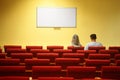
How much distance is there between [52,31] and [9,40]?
1932 millimetres

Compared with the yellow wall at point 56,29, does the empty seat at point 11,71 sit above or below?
below

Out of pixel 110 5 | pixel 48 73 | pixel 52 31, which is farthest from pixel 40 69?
pixel 110 5

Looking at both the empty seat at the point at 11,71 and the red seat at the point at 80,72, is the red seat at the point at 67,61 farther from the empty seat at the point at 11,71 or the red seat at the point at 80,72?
the empty seat at the point at 11,71

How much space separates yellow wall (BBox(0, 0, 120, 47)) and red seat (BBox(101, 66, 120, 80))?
6.17 m

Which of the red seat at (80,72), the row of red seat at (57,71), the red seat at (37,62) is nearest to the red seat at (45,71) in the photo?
the row of red seat at (57,71)

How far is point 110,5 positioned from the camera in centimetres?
1064

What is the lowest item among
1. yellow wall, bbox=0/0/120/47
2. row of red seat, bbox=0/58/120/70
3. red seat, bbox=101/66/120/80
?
red seat, bbox=101/66/120/80

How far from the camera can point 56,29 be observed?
10719 millimetres

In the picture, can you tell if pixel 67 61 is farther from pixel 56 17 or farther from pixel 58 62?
pixel 56 17

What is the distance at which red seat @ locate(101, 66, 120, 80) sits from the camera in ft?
15.2

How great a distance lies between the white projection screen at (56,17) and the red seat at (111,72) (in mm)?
6189

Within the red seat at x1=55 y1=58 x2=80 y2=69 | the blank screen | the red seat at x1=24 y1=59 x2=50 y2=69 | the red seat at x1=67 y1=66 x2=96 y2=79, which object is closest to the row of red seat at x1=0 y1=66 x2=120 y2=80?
the red seat at x1=67 y1=66 x2=96 y2=79

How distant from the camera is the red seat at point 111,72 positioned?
4.62 metres

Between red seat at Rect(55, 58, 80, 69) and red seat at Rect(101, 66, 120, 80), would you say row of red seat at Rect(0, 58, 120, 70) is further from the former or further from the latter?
red seat at Rect(101, 66, 120, 80)
